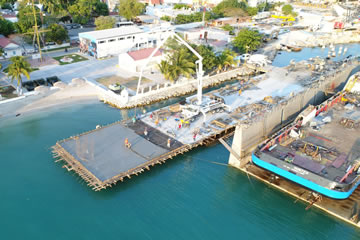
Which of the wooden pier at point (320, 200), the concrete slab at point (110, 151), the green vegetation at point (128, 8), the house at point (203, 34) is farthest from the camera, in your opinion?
the green vegetation at point (128, 8)

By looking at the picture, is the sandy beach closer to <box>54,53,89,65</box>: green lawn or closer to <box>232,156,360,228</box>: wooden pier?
<box>54,53,89,65</box>: green lawn

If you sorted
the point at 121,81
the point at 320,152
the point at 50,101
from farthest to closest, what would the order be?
the point at 121,81 → the point at 50,101 → the point at 320,152

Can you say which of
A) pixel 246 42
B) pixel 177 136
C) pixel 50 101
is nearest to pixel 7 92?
pixel 50 101

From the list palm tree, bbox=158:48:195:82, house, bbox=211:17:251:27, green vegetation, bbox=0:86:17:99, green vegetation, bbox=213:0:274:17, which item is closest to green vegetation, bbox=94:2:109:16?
house, bbox=211:17:251:27

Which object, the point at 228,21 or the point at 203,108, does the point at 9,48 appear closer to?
the point at 203,108

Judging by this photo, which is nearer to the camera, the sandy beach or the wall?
the wall

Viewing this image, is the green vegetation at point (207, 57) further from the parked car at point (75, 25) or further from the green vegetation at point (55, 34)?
the parked car at point (75, 25)

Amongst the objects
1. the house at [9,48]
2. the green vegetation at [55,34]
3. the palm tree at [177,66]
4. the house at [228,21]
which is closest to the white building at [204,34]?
the house at [228,21]
